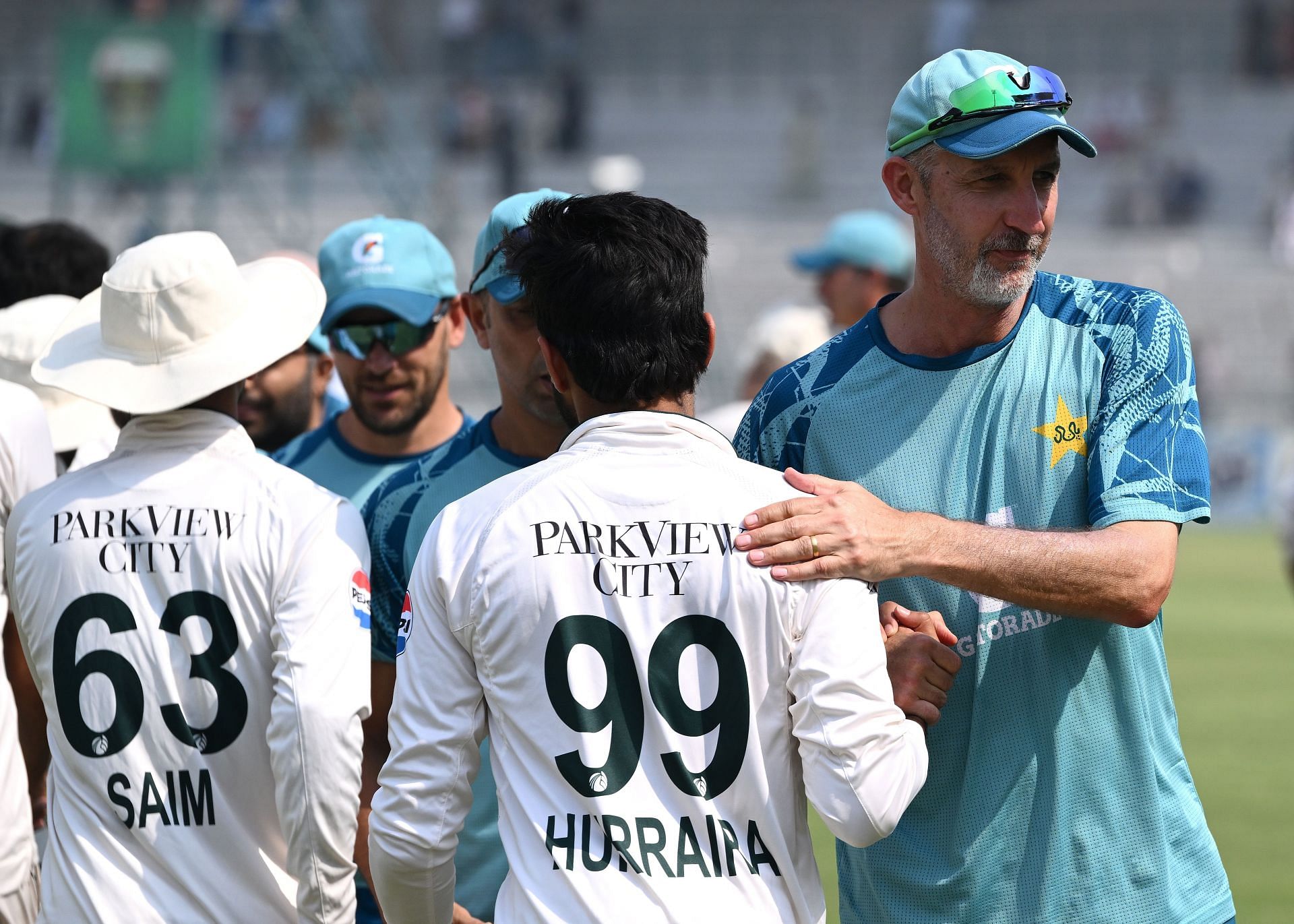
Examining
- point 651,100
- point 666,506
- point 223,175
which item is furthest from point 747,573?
point 651,100

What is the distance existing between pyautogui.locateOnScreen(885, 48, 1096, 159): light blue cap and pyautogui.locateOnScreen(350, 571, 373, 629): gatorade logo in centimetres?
145

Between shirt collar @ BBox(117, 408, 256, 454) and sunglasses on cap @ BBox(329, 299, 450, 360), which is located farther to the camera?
sunglasses on cap @ BBox(329, 299, 450, 360)

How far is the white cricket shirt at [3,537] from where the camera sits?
3.80 metres

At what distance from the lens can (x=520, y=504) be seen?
272 centimetres

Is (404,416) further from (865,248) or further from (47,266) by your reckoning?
(865,248)

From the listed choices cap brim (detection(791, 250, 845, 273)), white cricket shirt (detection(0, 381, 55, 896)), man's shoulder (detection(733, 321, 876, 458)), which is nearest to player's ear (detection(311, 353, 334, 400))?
white cricket shirt (detection(0, 381, 55, 896))

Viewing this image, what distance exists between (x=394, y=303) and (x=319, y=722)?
71.5 inches

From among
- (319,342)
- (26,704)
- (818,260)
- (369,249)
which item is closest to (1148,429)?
(369,249)

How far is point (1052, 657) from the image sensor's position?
3156mm

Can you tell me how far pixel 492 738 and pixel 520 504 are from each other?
1.35 feet

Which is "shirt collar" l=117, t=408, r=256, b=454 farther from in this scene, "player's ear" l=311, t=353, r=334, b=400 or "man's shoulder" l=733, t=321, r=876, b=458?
"player's ear" l=311, t=353, r=334, b=400

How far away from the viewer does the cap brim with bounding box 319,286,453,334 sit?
471 cm

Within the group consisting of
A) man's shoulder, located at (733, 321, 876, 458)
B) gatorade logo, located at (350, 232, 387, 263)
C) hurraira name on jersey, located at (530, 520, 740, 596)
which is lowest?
hurraira name on jersey, located at (530, 520, 740, 596)

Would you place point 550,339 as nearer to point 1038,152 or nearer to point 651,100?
point 1038,152
